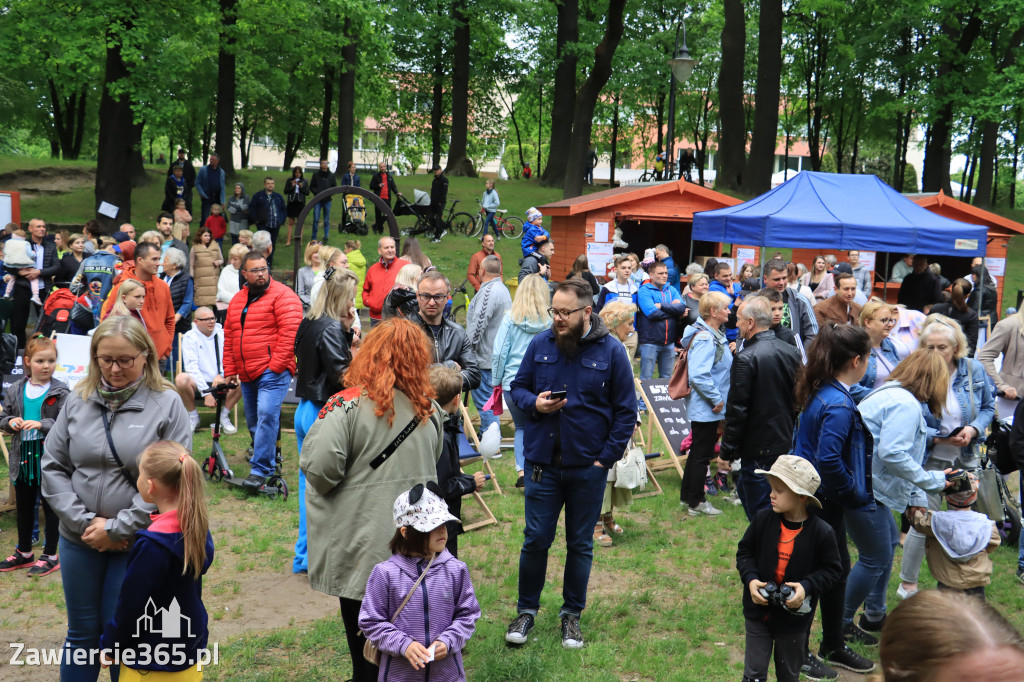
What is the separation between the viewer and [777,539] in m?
4.21

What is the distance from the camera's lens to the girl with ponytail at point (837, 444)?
4.63 metres

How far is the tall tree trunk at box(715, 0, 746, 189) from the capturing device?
27.4 meters

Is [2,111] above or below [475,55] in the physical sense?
below

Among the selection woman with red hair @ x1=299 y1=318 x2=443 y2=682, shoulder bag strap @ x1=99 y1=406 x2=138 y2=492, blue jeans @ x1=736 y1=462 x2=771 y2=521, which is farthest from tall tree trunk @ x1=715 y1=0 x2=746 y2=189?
shoulder bag strap @ x1=99 y1=406 x2=138 y2=492

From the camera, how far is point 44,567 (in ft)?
19.8

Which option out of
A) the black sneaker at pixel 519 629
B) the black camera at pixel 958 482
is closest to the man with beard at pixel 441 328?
the black sneaker at pixel 519 629

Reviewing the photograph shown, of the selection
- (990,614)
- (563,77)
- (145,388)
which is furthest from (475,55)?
(990,614)

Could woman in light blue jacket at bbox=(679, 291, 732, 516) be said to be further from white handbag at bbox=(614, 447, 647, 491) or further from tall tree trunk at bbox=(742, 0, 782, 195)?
tall tree trunk at bbox=(742, 0, 782, 195)

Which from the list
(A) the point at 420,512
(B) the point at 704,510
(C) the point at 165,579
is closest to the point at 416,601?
(A) the point at 420,512

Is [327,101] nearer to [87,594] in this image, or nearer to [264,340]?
[264,340]

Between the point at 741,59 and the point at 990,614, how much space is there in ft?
92.1

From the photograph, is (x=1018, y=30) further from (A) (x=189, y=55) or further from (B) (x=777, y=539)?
(B) (x=777, y=539)

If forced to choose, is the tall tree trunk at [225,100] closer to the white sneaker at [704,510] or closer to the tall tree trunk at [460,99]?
the tall tree trunk at [460,99]

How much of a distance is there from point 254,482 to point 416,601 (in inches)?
177
